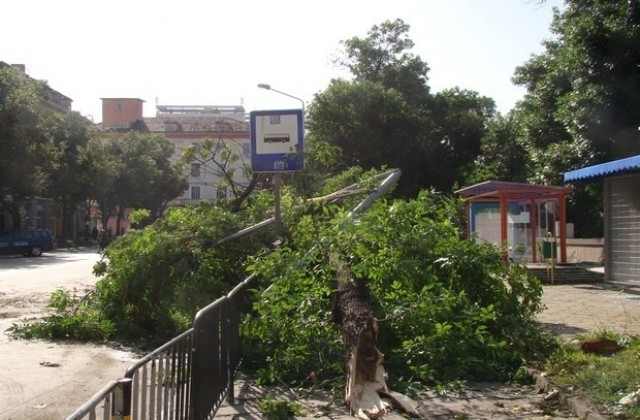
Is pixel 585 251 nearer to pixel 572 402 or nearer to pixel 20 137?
pixel 572 402

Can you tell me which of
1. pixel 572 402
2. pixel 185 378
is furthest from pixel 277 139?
pixel 185 378

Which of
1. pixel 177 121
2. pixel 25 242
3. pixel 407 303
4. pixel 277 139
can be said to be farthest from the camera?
pixel 177 121

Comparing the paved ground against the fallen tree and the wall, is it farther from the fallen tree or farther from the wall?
the wall

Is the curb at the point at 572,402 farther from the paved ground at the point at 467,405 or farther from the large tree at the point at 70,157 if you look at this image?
the large tree at the point at 70,157

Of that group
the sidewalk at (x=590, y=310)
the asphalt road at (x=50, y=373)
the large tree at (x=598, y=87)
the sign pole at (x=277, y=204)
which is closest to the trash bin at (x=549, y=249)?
the sidewalk at (x=590, y=310)

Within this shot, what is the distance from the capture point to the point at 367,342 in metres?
5.99

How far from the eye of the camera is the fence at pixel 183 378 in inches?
131

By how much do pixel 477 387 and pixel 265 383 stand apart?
2.02 meters

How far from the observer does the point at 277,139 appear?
30.4 ft

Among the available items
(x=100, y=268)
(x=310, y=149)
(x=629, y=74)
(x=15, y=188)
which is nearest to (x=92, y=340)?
(x=100, y=268)

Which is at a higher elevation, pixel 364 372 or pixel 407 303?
pixel 407 303

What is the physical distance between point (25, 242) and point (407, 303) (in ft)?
113

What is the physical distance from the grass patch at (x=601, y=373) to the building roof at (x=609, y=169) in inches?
246

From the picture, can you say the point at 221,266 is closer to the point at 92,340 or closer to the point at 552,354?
the point at 92,340
